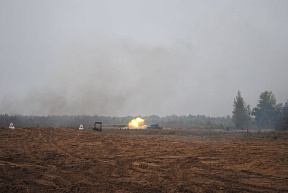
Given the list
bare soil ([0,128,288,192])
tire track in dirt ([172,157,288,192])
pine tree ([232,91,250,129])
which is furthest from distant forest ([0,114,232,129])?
tire track in dirt ([172,157,288,192])

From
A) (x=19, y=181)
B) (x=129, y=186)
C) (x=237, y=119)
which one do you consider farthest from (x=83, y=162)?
(x=237, y=119)

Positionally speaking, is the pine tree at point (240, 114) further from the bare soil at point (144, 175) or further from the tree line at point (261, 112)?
the bare soil at point (144, 175)

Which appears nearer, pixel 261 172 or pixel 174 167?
pixel 261 172

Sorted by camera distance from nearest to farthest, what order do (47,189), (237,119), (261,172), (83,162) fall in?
Answer: (47,189) → (261,172) → (83,162) → (237,119)

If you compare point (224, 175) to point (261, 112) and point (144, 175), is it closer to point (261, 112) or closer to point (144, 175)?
point (144, 175)

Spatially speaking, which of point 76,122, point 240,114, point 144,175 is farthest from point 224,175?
point 76,122

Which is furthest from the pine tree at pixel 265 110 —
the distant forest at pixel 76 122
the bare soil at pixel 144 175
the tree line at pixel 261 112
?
the bare soil at pixel 144 175

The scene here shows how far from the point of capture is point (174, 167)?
8.81m

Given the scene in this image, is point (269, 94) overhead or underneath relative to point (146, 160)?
overhead

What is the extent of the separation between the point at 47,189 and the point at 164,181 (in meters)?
4.03

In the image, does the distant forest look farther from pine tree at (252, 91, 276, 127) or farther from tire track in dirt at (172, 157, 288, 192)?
tire track in dirt at (172, 157, 288, 192)

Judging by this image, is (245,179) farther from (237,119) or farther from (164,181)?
(237,119)

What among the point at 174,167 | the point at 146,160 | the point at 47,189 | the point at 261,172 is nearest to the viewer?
the point at 47,189

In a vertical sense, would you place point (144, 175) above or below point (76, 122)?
above
